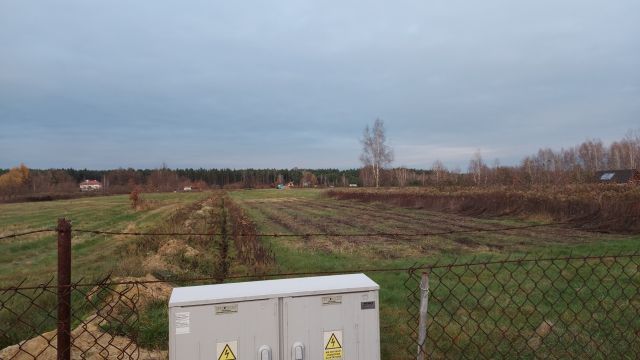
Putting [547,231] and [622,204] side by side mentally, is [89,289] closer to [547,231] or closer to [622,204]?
[547,231]

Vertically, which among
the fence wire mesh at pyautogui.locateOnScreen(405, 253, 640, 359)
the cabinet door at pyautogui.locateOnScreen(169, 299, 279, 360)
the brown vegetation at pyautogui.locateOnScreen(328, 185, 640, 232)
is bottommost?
the fence wire mesh at pyautogui.locateOnScreen(405, 253, 640, 359)

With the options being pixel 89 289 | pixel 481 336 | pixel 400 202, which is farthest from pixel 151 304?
pixel 400 202

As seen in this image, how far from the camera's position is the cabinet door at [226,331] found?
227 centimetres

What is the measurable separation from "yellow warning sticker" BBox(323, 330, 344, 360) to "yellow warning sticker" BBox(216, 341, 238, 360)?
49 centimetres

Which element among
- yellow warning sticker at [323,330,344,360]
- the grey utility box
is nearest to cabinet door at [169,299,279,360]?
the grey utility box

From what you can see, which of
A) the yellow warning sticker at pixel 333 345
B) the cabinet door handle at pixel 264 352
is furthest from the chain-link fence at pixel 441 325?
the cabinet door handle at pixel 264 352

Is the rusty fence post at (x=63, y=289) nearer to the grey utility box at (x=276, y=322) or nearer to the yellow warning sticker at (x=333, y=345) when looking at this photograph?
the grey utility box at (x=276, y=322)

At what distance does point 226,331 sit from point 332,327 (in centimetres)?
59

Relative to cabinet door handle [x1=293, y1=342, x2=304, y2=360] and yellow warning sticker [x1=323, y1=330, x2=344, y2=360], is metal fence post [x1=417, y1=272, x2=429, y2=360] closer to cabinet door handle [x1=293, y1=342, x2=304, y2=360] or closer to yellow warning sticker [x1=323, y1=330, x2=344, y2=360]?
yellow warning sticker [x1=323, y1=330, x2=344, y2=360]

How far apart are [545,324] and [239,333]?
4.77 m

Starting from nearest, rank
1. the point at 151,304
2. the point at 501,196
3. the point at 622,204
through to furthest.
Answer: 1. the point at 151,304
2. the point at 622,204
3. the point at 501,196

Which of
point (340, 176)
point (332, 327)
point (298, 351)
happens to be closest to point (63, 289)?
point (298, 351)

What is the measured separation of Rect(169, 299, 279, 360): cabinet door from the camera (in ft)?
7.45

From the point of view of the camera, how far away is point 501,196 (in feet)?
79.9
